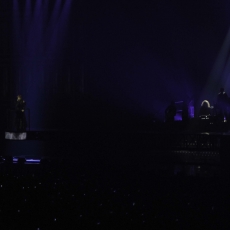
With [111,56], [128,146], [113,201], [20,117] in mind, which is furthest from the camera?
[111,56]

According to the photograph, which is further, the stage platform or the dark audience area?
the stage platform

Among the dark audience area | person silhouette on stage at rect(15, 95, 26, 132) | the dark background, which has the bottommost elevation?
the dark audience area

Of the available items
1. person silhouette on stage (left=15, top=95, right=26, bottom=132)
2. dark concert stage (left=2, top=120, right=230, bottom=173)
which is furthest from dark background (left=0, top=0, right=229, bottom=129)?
dark concert stage (left=2, top=120, right=230, bottom=173)

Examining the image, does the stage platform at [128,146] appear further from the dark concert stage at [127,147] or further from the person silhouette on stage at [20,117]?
the person silhouette on stage at [20,117]

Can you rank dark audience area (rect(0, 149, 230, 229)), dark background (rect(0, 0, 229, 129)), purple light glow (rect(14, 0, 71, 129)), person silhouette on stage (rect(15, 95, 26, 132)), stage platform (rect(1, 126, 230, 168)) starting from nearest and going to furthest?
dark audience area (rect(0, 149, 230, 229)), stage platform (rect(1, 126, 230, 168)), person silhouette on stage (rect(15, 95, 26, 132)), dark background (rect(0, 0, 229, 129)), purple light glow (rect(14, 0, 71, 129))

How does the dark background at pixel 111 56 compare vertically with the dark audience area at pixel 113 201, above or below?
above

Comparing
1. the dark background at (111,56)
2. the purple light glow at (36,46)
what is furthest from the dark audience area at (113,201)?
the purple light glow at (36,46)

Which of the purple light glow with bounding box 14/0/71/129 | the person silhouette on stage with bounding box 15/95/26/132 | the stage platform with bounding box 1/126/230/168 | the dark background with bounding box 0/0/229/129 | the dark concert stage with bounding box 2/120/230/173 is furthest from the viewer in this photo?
the purple light glow with bounding box 14/0/71/129

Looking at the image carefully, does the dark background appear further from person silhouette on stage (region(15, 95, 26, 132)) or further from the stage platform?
the stage platform

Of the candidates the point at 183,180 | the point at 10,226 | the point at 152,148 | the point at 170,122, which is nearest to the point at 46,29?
the point at 170,122

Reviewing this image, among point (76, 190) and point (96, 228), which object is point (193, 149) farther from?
point (96, 228)

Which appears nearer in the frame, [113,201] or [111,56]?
[113,201]

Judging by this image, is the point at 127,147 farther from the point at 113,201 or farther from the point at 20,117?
the point at 113,201

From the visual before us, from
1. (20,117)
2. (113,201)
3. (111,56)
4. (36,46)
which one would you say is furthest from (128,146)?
(113,201)
